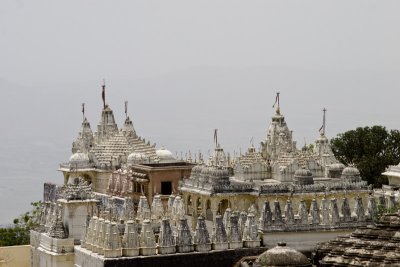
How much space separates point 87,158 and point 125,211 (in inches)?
388

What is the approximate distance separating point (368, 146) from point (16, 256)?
2962 centimetres

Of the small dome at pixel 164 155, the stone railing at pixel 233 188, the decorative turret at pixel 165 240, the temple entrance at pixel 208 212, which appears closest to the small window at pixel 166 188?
the small dome at pixel 164 155

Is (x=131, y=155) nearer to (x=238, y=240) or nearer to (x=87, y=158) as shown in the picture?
(x=87, y=158)

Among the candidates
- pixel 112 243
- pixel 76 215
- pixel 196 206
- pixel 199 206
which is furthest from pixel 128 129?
pixel 112 243

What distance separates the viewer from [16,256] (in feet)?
166

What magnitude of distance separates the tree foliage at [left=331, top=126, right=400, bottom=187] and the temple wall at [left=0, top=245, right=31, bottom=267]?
27422 mm

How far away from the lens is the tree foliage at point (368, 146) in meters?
73.4

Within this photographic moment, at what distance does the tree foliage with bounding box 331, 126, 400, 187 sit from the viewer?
7344cm

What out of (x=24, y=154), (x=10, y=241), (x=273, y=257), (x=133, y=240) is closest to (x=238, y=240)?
(x=133, y=240)

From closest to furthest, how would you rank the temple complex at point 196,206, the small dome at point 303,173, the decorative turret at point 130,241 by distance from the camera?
the decorative turret at point 130,241 < the temple complex at point 196,206 < the small dome at point 303,173

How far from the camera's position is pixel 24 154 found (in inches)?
7387

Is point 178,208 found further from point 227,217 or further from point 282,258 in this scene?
point 282,258

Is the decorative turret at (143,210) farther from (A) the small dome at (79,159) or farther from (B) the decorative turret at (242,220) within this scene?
(A) the small dome at (79,159)

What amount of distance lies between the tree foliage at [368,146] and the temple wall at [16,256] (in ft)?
90.0
